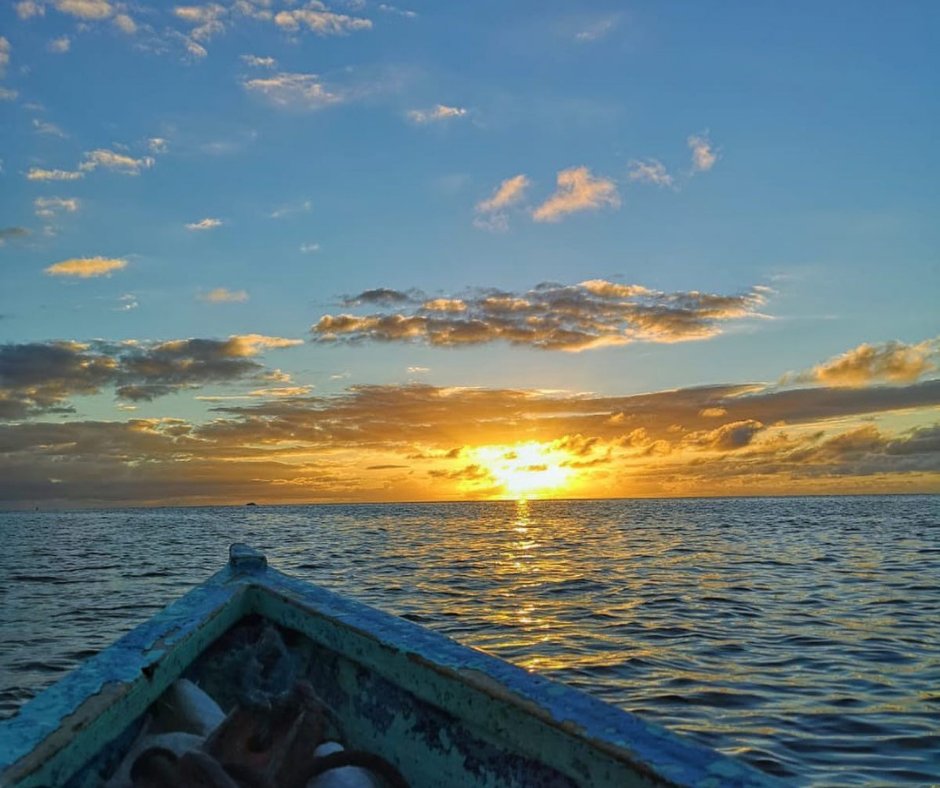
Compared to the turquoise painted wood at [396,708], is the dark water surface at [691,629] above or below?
below

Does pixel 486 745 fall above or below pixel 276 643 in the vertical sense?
below

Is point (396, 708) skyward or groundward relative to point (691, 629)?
skyward

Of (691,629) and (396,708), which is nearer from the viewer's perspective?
(396,708)

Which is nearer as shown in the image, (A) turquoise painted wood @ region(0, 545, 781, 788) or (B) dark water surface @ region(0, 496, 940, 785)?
(A) turquoise painted wood @ region(0, 545, 781, 788)

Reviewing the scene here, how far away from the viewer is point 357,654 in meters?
4.27

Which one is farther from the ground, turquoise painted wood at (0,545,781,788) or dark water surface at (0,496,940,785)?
turquoise painted wood at (0,545,781,788)

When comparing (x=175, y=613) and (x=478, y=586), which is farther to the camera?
(x=478, y=586)

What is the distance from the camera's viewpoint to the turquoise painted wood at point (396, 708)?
2904 millimetres

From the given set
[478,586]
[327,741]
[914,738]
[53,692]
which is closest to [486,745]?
[327,741]

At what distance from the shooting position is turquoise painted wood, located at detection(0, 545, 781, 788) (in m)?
2.90

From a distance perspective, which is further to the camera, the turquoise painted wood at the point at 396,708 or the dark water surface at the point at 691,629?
the dark water surface at the point at 691,629

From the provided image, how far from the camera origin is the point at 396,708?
13.3 feet

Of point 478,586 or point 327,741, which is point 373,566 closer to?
point 478,586

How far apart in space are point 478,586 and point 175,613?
15615 millimetres
